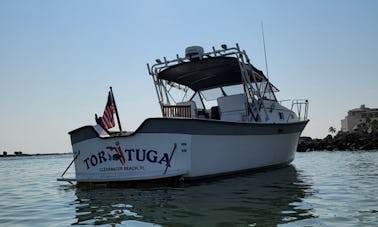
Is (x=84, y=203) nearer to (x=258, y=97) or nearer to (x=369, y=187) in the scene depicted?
(x=369, y=187)

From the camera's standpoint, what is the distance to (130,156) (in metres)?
9.04

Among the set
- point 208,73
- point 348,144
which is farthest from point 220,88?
point 348,144

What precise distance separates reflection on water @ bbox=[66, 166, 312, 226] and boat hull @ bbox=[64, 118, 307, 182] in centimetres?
37

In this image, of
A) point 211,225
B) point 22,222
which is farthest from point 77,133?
point 211,225

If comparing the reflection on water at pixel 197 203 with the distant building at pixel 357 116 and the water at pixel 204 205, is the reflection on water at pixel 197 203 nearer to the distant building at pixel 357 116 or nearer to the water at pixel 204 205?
the water at pixel 204 205

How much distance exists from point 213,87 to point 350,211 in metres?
9.46

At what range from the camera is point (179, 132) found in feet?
29.1

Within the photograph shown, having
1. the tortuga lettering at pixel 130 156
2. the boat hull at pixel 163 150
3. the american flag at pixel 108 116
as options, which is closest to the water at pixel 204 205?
the boat hull at pixel 163 150

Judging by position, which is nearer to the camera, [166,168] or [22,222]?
[22,222]

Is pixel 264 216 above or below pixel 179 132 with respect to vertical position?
below

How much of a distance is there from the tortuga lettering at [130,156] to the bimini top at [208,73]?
3973 millimetres

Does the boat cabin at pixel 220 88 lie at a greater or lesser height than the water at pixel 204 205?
greater

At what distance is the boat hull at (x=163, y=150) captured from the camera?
29.0 feet

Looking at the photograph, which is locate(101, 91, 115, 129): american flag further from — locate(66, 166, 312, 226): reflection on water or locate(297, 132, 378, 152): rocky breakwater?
locate(297, 132, 378, 152): rocky breakwater
